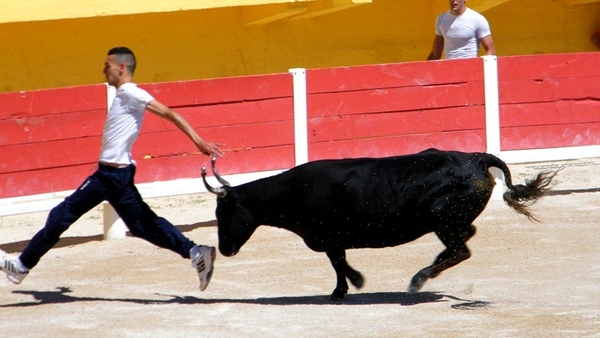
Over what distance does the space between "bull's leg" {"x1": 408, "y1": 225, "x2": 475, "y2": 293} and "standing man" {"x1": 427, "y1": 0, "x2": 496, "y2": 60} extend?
3.76 meters

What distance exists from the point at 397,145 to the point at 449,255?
11.1 feet

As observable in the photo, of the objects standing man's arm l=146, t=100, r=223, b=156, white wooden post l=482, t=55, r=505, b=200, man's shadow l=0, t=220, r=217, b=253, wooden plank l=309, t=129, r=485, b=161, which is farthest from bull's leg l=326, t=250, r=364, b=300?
white wooden post l=482, t=55, r=505, b=200

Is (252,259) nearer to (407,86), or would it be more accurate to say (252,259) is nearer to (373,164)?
(373,164)

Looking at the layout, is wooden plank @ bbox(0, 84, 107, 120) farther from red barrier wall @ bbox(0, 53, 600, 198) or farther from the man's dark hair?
the man's dark hair

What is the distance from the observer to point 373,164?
5980 mm

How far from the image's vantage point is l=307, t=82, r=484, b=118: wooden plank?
8953 millimetres

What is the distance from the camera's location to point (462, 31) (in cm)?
945

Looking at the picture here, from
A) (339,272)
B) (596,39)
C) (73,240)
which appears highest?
(596,39)

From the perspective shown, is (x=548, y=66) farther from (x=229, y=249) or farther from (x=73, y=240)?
(x=229, y=249)

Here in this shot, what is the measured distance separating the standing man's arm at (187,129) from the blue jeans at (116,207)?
1.26 feet

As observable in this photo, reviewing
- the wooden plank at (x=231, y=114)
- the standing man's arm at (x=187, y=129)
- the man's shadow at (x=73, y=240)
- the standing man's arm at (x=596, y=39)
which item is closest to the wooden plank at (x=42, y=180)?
the man's shadow at (x=73, y=240)

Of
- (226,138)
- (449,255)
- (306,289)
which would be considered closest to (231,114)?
(226,138)

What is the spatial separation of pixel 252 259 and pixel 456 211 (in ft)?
5.99

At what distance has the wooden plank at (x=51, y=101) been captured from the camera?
7777mm
